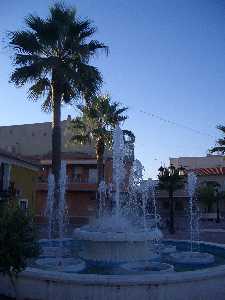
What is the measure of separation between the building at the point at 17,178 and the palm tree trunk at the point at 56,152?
6.45 m

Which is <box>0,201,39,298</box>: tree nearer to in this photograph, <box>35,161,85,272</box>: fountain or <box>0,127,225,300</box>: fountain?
<box>0,127,225,300</box>: fountain

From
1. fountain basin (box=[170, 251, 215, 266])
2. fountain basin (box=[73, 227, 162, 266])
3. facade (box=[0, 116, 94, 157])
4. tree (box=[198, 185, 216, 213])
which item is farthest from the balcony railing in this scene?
fountain basin (box=[73, 227, 162, 266])

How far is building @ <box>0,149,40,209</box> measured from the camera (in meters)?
26.8

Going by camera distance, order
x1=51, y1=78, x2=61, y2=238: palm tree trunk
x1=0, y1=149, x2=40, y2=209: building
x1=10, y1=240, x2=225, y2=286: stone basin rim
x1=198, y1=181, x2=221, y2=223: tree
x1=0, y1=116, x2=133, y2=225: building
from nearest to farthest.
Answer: x1=10, y1=240, x2=225, y2=286: stone basin rim → x1=51, y1=78, x2=61, y2=238: palm tree trunk → x1=0, y1=149, x2=40, y2=209: building → x1=0, y1=116, x2=133, y2=225: building → x1=198, y1=181, x2=221, y2=223: tree

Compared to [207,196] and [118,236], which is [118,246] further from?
[207,196]

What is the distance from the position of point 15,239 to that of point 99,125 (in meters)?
21.6

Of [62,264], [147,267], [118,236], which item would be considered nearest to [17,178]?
[118,236]

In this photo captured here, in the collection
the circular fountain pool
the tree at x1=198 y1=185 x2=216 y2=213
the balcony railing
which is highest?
the balcony railing

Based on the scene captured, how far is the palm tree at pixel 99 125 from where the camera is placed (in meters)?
28.7

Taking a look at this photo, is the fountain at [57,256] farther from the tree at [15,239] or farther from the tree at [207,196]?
the tree at [207,196]

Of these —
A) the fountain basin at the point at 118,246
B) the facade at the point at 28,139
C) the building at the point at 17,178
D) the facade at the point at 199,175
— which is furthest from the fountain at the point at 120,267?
the facade at the point at 199,175

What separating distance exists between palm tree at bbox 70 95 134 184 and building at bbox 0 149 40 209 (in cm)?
378

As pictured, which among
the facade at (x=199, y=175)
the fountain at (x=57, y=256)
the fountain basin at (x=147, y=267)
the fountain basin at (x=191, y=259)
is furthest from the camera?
the facade at (x=199, y=175)

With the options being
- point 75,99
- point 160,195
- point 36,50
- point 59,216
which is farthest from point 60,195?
point 160,195
